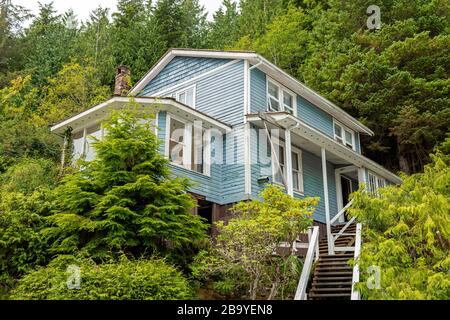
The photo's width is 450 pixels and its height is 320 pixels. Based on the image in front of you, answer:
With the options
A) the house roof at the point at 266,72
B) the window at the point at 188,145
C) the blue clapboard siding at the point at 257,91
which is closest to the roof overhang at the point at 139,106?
the window at the point at 188,145

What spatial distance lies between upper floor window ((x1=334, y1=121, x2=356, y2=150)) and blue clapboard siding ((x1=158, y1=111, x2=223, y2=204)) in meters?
7.96

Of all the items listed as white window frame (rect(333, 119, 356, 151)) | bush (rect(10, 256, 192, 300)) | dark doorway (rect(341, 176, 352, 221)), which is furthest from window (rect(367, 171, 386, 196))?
bush (rect(10, 256, 192, 300))

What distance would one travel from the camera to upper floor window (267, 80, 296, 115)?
17691mm

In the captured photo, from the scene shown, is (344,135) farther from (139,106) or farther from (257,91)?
(139,106)

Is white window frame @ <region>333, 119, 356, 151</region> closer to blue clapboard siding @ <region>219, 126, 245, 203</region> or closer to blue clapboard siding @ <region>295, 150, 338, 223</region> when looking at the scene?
blue clapboard siding @ <region>295, 150, 338, 223</region>

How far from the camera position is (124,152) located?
37.4 ft

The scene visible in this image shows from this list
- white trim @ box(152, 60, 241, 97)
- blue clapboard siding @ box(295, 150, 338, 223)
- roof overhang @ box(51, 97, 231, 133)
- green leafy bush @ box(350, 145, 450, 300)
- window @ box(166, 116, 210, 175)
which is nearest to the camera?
green leafy bush @ box(350, 145, 450, 300)

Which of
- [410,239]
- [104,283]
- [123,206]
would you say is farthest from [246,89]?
[104,283]

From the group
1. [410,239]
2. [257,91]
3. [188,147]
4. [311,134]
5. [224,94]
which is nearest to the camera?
[410,239]

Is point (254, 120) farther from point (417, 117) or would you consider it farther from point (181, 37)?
point (181, 37)

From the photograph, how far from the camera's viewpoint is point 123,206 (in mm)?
10758

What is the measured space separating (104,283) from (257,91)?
1004cm
